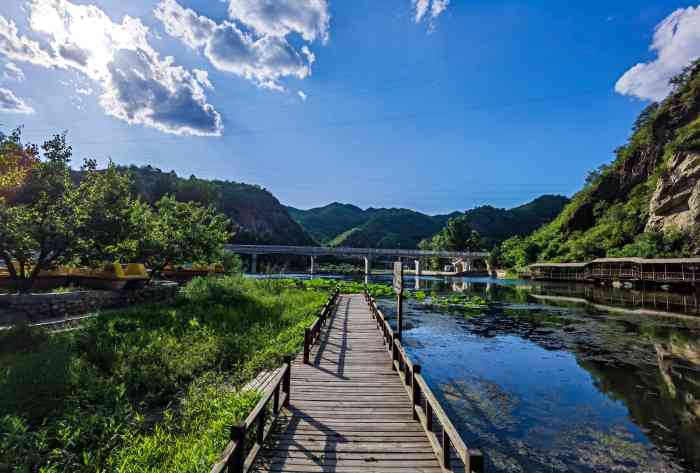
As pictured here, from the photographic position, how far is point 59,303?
1567cm

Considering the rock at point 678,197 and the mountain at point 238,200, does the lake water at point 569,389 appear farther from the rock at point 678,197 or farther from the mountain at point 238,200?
the mountain at point 238,200

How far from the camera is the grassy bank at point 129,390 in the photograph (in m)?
5.68

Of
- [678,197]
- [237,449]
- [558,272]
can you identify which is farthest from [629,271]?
[237,449]

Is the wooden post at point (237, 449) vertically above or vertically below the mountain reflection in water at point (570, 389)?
above

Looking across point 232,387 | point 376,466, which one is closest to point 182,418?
point 232,387

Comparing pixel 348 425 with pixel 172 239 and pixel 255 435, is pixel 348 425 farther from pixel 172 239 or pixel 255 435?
pixel 172 239

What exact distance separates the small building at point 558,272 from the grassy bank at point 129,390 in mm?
65802

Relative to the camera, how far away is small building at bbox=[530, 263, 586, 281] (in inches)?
2552

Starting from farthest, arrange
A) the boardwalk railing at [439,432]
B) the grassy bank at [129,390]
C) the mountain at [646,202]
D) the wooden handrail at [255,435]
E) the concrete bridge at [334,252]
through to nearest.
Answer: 1. the concrete bridge at [334,252]
2. the mountain at [646,202]
3. the grassy bank at [129,390]
4. the wooden handrail at [255,435]
5. the boardwalk railing at [439,432]

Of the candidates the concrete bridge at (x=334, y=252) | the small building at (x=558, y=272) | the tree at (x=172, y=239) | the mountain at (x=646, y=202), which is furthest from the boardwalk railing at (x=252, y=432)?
the concrete bridge at (x=334, y=252)

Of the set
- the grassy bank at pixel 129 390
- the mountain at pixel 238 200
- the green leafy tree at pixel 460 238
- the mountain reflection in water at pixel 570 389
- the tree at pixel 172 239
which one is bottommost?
the mountain reflection in water at pixel 570 389

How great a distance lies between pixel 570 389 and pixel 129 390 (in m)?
13.0

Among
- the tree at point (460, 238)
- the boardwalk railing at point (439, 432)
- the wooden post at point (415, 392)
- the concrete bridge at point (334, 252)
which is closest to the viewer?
the boardwalk railing at point (439, 432)

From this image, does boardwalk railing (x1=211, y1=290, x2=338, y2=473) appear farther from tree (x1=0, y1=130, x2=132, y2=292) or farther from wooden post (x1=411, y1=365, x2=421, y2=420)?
tree (x1=0, y1=130, x2=132, y2=292)
